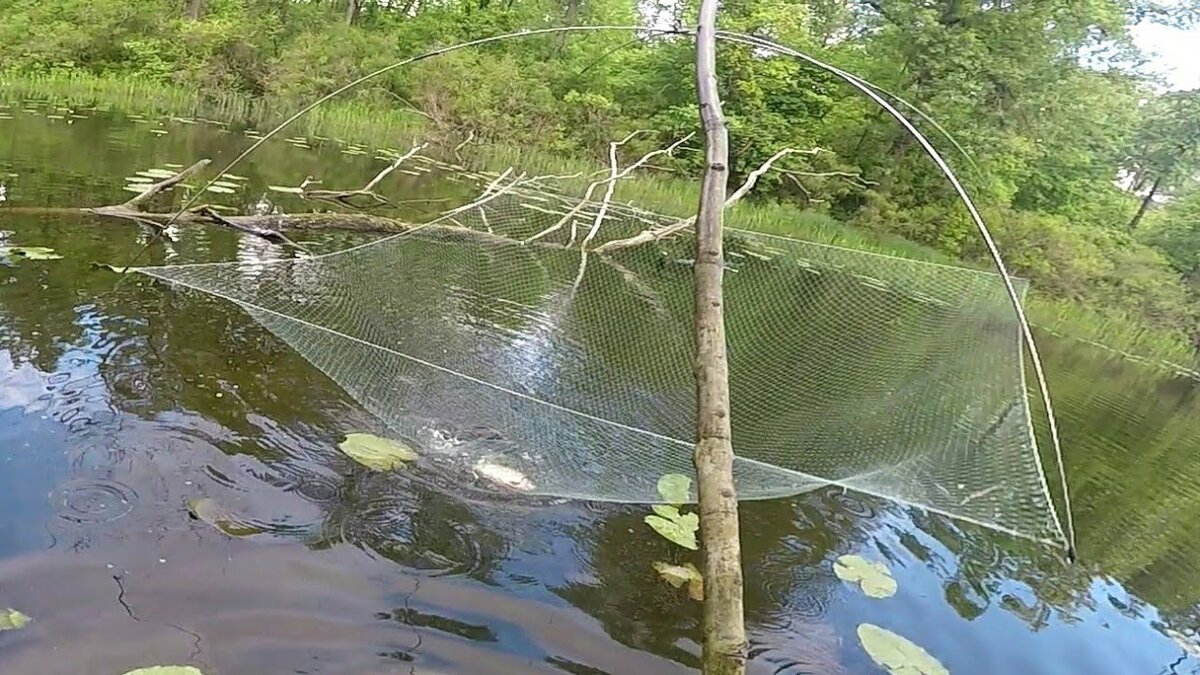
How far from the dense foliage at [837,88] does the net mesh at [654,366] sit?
26.3 feet

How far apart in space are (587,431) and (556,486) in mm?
302

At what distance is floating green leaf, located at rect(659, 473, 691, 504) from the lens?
2549 millimetres

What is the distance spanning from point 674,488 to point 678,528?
0.40 feet

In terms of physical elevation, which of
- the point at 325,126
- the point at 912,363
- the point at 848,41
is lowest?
the point at 325,126

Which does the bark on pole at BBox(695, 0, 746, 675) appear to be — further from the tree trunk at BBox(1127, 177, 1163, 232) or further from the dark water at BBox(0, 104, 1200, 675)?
the tree trunk at BBox(1127, 177, 1163, 232)

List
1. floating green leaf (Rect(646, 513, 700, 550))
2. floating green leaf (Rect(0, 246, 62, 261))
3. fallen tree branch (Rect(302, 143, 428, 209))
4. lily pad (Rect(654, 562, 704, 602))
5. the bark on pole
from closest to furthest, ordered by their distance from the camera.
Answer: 1. the bark on pole
2. lily pad (Rect(654, 562, 704, 602))
3. floating green leaf (Rect(646, 513, 700, 550))
4. floating green leaf (Rect(0, 246, 62, 261))
5. fallen tree branch (Rect(302, 143, 428, 209))

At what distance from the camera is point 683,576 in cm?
236

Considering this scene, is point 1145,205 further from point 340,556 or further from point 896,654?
point 340,556

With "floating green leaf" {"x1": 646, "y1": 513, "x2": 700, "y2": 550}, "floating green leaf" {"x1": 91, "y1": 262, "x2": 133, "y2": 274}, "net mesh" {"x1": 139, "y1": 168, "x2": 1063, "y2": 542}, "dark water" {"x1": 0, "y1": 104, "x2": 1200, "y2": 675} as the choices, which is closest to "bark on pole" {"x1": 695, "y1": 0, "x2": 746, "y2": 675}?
"dark water" {"x1": 0, "y1": 104, "x2": 1200, "y2": 675}

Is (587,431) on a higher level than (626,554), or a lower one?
higher

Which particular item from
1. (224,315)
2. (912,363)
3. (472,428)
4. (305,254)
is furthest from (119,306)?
(912,363)

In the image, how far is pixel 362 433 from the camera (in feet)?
9.13

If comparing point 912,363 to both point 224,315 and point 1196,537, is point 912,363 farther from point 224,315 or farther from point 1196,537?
point 224,315

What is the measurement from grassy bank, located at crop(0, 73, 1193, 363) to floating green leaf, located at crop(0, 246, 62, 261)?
643 cm
